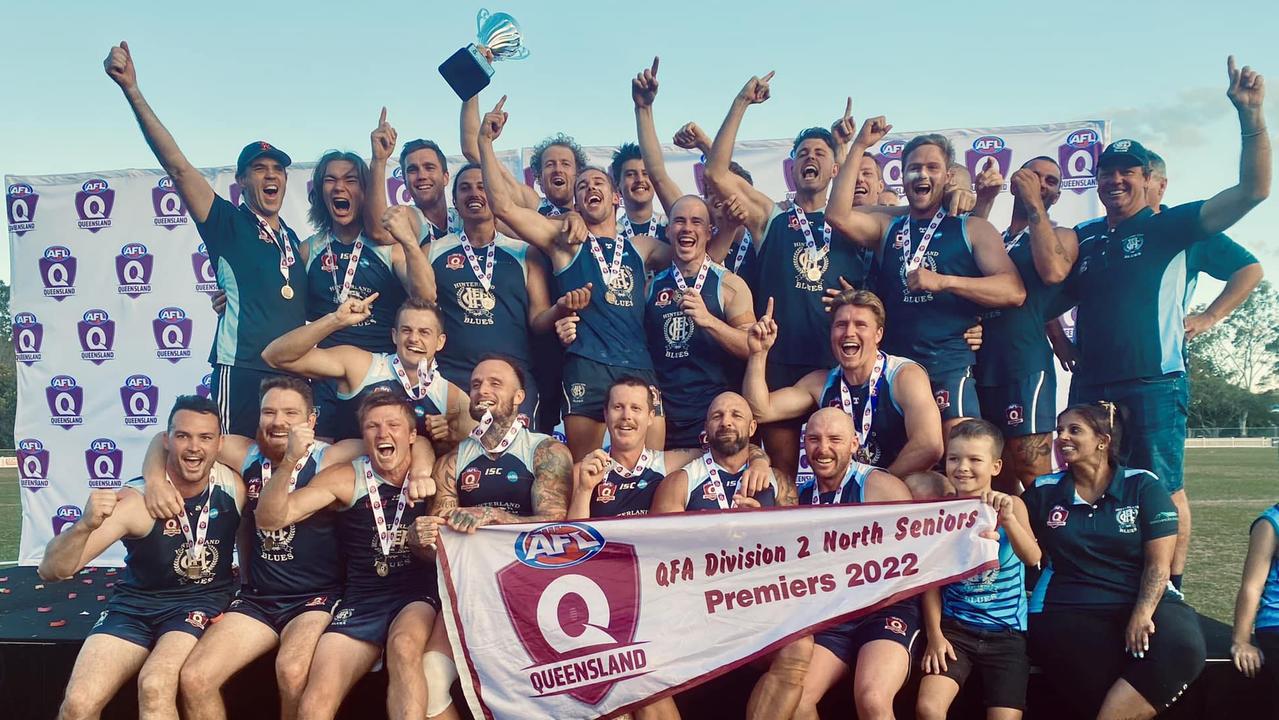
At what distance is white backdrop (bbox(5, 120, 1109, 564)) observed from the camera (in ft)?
26.9

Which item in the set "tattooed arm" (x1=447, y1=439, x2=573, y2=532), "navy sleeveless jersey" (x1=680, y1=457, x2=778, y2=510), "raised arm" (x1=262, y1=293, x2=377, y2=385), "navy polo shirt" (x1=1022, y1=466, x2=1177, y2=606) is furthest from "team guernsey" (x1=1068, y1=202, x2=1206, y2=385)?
"raised arm" (x1=262, y1=293, x2=377, y2=385)

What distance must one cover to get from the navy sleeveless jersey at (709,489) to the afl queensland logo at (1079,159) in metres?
4.86

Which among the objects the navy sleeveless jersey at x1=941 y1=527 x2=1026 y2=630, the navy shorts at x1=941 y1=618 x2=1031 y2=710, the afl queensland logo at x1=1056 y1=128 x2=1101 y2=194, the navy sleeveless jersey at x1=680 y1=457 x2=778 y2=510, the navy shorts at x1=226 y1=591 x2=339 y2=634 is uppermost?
the afl queensland logo at x1=1056 y1=128 x2=1101 y2=194

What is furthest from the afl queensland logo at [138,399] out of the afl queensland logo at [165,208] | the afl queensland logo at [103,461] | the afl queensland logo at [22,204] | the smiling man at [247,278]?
the smiling man at [247,278]

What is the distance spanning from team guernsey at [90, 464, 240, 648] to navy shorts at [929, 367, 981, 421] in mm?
3780

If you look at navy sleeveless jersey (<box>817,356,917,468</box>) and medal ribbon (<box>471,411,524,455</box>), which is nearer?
medal ribbon (<box>471,411,524,455</box>)

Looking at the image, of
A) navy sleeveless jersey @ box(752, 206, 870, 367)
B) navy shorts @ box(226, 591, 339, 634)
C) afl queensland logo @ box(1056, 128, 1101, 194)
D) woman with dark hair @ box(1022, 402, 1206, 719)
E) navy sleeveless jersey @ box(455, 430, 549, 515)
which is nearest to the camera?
woman with dark hair @ box(1022, 402, 1206, 719)

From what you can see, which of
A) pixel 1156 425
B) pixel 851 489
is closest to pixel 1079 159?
pixel 1156 425

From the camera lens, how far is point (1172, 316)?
16.1 feet

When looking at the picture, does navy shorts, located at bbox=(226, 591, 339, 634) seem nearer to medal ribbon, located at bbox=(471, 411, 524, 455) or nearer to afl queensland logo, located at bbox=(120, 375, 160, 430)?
medal ribbon, located at bbox=(471, 411, 524, 455)

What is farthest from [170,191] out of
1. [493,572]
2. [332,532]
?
[493,572]

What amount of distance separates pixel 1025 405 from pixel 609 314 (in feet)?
8.23

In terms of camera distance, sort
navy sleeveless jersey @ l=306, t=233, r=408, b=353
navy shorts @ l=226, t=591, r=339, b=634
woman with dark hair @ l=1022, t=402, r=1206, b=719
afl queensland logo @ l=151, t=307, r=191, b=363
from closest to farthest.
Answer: woman with dark hair @ l=1022, t=402, r=1206, b=719, navy shorts @ l=226, t=591, r=339, b=634, navy sleeveless jersey @ l=306, t=233, r=408, b=353, afl queensland logo @ l=151, t=307, r=191, b=363

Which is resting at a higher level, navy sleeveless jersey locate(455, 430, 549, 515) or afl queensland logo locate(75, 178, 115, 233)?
afl queensland logo locate(75, 178, 115, 233)
